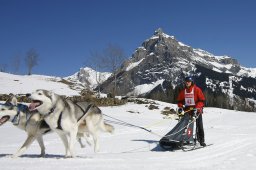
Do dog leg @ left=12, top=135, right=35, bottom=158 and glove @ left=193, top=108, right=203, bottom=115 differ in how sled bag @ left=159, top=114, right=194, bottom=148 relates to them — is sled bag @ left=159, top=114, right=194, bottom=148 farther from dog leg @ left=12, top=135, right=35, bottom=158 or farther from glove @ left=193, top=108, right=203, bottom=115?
dog leg @ left=12, top=135, right=35, bottom=158

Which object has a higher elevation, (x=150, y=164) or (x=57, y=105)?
(x=57, y=105)

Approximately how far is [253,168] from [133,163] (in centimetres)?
220

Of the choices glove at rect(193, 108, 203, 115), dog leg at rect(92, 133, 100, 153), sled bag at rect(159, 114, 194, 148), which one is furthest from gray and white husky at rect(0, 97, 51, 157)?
glove at rect(193, 108, 203, 115)

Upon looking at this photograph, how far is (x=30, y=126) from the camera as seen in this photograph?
25.0 feet

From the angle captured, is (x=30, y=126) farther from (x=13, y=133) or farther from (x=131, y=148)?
(x=13, y=133)

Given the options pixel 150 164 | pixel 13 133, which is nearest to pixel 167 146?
A: pixel 150 164

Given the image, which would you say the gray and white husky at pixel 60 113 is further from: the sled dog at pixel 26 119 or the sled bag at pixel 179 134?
the sled bag at pixel 179 134

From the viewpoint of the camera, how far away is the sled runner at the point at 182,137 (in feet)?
31.0

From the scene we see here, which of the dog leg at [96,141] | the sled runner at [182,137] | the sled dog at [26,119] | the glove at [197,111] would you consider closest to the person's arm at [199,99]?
the glove at [197,111]

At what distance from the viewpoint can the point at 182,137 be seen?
962cm

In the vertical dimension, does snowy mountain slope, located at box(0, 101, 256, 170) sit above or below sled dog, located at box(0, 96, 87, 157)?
below

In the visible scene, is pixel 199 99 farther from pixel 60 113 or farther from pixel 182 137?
pixel 60 113

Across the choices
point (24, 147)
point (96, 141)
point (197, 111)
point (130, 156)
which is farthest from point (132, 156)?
point (197, 111)

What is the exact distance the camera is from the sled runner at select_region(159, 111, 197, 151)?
9.44m
